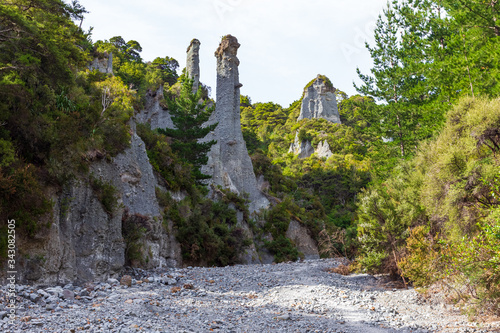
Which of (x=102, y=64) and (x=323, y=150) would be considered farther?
(x=323, y=150)

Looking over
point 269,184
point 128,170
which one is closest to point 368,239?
point 128,170

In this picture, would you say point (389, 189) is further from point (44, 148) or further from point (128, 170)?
point (44, 148)

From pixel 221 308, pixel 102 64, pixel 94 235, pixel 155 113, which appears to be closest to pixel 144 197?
pixel 94 235

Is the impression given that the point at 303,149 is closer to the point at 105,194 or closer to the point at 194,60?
the point at 194,60

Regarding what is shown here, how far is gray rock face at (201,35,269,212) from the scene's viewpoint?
82.7ft

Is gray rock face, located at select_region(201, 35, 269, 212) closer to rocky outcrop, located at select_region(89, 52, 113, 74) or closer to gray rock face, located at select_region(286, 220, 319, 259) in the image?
gray rock face, located at select_region(286, 220, 319, 259)

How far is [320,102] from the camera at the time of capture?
2517 inches

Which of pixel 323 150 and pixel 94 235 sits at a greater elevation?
pixel 323 150

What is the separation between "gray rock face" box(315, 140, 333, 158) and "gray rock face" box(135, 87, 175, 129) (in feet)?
84.7

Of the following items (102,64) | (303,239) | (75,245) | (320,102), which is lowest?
(303,239)

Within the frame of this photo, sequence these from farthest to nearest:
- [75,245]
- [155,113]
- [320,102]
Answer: [320,102] → [155,113] → [75,245]

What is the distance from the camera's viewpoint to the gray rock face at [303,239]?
24.4 meters

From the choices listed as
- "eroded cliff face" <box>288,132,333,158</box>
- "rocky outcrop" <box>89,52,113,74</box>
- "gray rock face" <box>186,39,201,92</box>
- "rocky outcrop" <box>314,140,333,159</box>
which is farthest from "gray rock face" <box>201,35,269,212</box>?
"eroded cliff face" <box>288,132,333,158</box>

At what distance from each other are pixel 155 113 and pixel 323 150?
27.6 metres
